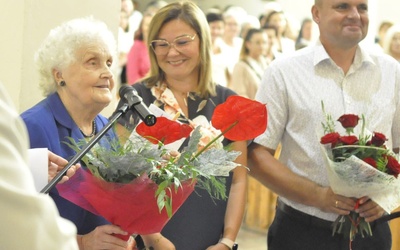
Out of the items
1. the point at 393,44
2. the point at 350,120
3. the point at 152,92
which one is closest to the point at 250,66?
the point at 393,44

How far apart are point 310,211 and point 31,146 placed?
Result: 1284mm

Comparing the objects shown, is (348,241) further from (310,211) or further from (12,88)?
(12,88)

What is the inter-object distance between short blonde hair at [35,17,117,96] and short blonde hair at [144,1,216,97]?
0.42 metres

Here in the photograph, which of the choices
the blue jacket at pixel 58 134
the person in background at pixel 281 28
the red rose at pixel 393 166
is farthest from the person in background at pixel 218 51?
the blue jacket at pixel 58 134

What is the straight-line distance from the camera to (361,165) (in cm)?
314

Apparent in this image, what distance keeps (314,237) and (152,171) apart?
1219 millimetres

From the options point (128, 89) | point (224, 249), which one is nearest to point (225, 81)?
point (224, 249)

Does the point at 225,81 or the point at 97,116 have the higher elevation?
the point at 97,116

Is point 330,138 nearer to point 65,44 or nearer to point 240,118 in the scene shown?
point 240,118

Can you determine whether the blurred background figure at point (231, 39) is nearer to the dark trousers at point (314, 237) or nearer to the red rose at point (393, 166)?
the dark trousers at point (314, 237)

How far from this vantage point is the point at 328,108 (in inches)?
140

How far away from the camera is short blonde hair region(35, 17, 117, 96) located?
3020mm

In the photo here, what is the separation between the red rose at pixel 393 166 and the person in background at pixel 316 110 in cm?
33

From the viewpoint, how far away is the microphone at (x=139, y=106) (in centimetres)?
235
